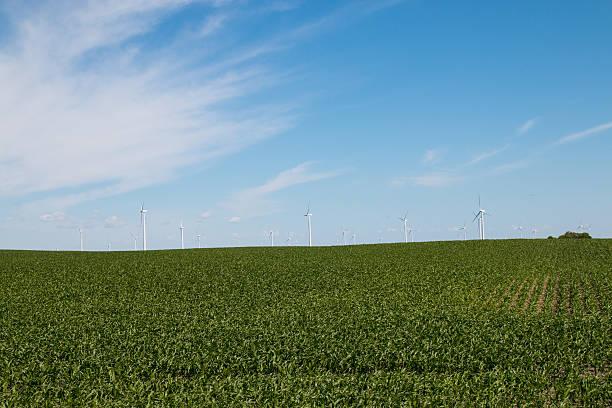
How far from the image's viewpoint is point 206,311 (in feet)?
90.9

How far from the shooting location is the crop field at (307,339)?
46.3ft

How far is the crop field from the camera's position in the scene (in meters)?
14.1

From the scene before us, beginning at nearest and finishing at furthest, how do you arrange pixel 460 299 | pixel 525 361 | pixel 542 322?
1. pixel 525 361
2. pixel 542 322
3. pixel 460 299

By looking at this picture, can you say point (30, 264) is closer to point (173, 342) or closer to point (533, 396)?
point (173, 342)

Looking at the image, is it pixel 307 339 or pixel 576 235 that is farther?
pixel 576 235

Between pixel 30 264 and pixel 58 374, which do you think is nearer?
pixel 58 374

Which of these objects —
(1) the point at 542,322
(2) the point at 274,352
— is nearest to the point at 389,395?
(2) the point at 274,352

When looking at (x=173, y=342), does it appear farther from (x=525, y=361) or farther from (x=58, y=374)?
(x=525, y=361)

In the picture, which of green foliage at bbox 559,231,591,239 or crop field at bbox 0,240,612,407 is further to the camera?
green foliage at bbox 559,231,591,239

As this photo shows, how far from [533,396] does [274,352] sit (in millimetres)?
8675

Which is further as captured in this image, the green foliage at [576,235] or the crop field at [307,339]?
the green foliage at [576,235]

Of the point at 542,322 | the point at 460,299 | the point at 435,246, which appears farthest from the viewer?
the point at 435,246

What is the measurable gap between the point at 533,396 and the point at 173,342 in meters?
13.4

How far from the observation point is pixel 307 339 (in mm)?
19672
